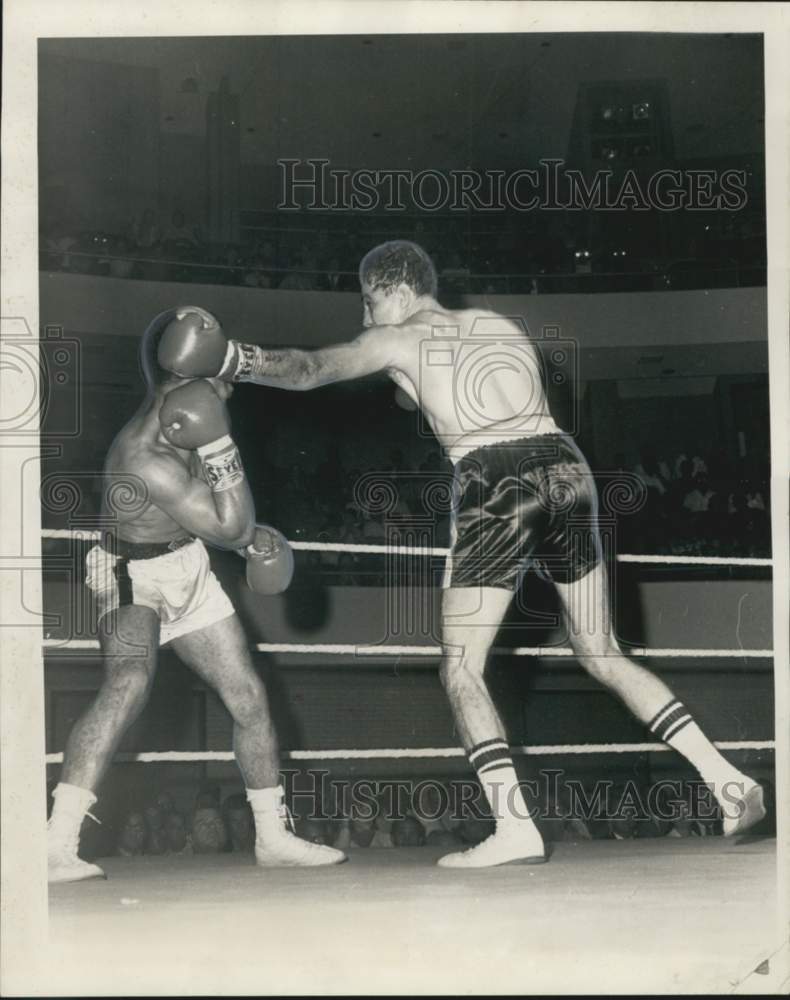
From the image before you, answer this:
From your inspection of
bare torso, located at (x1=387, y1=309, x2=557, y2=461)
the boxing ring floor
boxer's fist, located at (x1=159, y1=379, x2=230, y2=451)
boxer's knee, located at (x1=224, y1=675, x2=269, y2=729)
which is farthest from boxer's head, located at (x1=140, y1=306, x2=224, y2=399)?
the boxing ring floor

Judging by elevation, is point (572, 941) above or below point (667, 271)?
below

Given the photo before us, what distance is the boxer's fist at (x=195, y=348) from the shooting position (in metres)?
2.84

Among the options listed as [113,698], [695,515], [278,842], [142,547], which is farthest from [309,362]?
[695,515]

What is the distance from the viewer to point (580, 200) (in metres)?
5.21

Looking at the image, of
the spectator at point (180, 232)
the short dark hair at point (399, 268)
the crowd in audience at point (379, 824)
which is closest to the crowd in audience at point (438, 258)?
the spectator at point (180, 232)

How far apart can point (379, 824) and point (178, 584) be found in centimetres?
192

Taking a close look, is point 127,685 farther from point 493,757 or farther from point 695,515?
point 695,515

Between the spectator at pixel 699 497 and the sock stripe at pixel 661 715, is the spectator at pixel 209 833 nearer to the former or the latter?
the sock stripe at pixel 661 715

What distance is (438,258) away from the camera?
20.4ft

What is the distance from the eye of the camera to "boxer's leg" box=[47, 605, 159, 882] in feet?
9.43

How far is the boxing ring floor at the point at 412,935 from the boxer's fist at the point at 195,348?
1.28 m

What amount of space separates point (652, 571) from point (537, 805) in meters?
2.24

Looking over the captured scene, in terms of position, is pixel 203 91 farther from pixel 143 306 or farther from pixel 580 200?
pixel 580 200

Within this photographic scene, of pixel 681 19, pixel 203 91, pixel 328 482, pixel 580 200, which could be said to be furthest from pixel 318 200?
pixel 681 19
